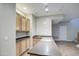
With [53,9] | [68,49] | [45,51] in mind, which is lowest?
[68,49]

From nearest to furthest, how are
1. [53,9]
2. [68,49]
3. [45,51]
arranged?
[45,51] < [53,9] < [68,49]

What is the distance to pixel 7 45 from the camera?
8.38 ft

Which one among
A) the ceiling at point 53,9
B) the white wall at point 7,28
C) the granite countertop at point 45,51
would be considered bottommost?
the granite countertop at point 45,51

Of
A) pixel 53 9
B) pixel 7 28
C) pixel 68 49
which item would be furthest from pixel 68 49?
pixel 7 28

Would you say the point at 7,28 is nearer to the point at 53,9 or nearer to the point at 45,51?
the point at 45,51

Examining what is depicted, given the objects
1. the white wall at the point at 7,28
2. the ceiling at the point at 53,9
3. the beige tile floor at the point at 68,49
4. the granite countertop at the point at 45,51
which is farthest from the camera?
the beige tile floor at the point at 68,49

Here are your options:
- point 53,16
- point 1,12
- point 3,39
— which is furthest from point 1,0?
point 53,16

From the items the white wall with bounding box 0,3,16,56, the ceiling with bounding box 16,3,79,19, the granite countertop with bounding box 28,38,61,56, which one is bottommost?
the granite countertop with bounding box 28,38,61,56

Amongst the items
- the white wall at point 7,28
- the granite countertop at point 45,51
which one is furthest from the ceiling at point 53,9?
the granite countertop at point 45,51

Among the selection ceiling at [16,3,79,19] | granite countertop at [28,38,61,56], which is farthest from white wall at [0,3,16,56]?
ceiling at [16,3,79,19]

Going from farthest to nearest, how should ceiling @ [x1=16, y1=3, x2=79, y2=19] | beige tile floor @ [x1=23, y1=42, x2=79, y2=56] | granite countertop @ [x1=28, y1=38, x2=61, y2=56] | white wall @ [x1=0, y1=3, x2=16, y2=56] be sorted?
beige tile floor @ [x1=23, y1=42, x2=79, y2=56] → ceiling @ [x1=16, y1=3, x2=79, y2=19] → white wall @ [x1=0, y1=3, x2=16, y2=56] → granite countertop @ [x1=28, y1=38, x2=61, y2=56]

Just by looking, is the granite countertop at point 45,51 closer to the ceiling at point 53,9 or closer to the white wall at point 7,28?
the white wall at point 7,28

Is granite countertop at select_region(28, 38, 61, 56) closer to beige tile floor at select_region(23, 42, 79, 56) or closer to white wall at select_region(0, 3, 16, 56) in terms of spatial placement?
white wall at select_region(0, 3, 16, 56)

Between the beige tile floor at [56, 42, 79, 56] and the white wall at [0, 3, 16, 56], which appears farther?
the beige tile floor at [56, 42, 79, 56]
